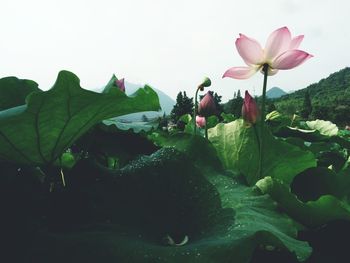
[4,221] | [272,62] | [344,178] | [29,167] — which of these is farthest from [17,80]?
[344,178]

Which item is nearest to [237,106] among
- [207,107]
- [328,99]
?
[207,107]

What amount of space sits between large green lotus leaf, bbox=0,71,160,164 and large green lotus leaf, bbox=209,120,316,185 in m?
0.32

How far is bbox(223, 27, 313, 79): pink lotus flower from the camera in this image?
3.00 feet

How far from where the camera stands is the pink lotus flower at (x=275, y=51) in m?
0.91

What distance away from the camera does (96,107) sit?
2.47ft

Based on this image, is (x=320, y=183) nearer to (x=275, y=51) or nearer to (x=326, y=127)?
(x=275, y=51)

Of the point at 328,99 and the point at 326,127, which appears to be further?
the point at 328,99

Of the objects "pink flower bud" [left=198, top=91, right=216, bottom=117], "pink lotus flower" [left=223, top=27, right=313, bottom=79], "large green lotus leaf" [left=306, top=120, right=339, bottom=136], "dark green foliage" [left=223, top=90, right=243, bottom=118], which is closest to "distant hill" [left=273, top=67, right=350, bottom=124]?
"dark green foliage" [left=223, top=90, right=243, bottom=118]

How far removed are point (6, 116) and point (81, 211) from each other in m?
0.20

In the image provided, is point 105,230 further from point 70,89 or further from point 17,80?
point 17,80

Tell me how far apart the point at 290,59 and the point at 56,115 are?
1.77ft

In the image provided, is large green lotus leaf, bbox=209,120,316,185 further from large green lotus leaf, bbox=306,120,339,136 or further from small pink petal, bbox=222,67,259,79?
large green lotus leaf, bbox=306,120,339,136

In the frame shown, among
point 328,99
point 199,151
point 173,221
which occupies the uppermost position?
point 328,99

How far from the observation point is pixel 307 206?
731 millimetres
